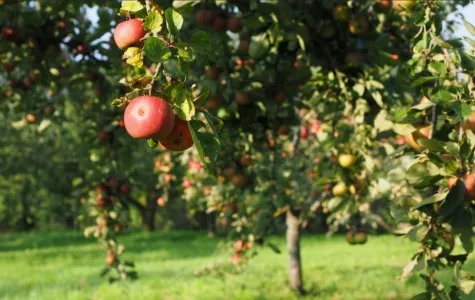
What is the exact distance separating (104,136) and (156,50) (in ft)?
9.59

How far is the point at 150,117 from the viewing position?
1279 millimetres

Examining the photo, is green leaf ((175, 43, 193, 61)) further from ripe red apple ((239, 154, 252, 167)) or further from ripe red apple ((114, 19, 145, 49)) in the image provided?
ripe red apple ((239, 154, 252, 167))

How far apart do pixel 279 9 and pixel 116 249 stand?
2.78m

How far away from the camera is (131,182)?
489cm

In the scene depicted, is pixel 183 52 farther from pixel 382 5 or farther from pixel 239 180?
pixel 239 180

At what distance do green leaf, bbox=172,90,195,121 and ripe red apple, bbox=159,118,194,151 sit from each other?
9cm

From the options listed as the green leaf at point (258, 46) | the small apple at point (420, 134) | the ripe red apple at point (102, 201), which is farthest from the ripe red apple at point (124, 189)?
the small apple at point (420, 134)

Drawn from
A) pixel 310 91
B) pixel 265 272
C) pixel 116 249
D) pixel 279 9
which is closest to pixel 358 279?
pixel 265 272

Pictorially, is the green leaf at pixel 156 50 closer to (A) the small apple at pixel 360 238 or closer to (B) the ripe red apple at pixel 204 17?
(B) the ripe red apple at pixel 204 17

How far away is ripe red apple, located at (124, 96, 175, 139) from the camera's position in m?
1.29

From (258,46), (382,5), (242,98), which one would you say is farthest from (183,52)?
(382,5)

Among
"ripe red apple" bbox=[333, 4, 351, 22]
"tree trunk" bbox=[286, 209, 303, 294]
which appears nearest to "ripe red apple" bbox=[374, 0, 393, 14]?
"ripe red apple" bbox=[333, 4, 351, 22]

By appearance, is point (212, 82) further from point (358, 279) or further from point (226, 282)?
point (358, 279)

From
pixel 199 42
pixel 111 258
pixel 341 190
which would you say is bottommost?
pixel 111 258
